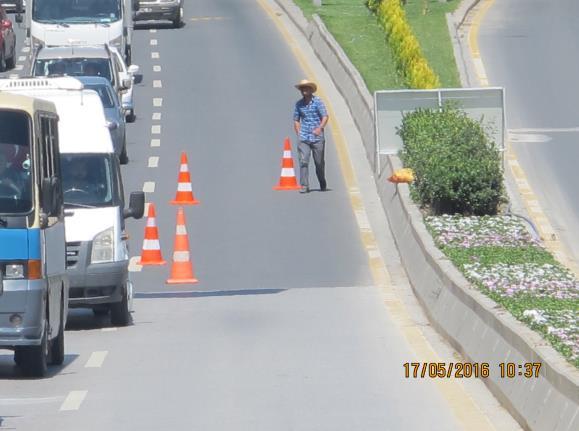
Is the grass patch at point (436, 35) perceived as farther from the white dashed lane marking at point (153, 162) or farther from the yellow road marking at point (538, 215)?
the white dashed lane marking at point (153, 162)

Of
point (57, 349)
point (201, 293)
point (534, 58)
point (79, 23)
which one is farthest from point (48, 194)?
point (534, 58)

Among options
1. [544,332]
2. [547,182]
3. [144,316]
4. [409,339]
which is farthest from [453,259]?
[547,182]

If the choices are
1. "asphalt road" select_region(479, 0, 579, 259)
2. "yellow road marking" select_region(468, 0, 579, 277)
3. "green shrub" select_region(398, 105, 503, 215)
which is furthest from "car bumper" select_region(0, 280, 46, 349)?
"asphalt road" select_region(479, 0, 579, 259)

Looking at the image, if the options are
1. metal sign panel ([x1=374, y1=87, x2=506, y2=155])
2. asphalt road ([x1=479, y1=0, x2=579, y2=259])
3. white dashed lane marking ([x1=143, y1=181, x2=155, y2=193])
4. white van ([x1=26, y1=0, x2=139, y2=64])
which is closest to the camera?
asphalt road ([x1=479, y1=0, x2=579, y2=259])

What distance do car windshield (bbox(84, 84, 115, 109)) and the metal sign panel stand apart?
5281mm

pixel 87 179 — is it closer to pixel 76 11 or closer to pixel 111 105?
pixel 111 105

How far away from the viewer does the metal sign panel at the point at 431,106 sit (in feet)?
95.8

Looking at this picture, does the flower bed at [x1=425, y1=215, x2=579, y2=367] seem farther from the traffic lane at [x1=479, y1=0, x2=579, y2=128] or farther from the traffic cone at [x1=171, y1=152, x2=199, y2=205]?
the traffic lane at [x1=479, y1=0, x2=579, y2=128]

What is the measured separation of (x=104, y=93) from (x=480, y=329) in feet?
60.4

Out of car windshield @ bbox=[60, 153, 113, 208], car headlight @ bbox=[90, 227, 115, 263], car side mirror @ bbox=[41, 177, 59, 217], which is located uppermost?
car side mirror @ bbox=[41, 177, 59, 217]

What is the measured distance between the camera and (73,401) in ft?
44.1

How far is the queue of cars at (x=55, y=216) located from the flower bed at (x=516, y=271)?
3799mm

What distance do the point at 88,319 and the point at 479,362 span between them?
7056 millimetres

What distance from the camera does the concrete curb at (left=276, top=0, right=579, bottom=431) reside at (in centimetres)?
1103
